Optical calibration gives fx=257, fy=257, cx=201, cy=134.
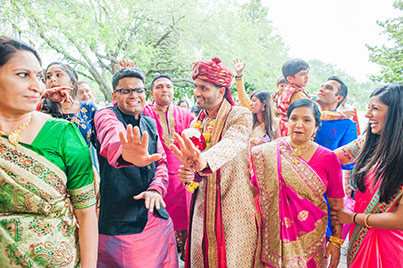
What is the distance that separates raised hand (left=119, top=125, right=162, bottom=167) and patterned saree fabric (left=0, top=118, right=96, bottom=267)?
0.23 metres

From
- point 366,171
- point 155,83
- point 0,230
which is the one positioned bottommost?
point 0,230

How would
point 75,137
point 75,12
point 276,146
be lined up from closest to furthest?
point 75,137 → point 276,146 → point 75,12

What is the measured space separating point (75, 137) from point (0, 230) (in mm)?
546

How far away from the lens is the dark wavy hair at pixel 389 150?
5.94ft

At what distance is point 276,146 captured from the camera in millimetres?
2422

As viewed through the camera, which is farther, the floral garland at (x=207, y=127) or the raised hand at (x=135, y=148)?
the floral garland at (x=207, y=127)

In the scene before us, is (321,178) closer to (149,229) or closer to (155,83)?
(149,229)

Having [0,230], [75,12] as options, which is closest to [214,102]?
[0,230]

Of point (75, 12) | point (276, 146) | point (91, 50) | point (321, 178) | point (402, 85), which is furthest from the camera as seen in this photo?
point (91, 50)

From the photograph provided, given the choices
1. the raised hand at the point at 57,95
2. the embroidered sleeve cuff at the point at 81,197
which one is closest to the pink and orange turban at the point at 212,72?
the raised hand at the point at 57,95

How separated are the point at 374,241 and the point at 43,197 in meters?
2.21

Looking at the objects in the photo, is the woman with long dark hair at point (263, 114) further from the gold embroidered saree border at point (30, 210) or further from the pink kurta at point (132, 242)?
the gold embroidered saree border at point (30, 210)

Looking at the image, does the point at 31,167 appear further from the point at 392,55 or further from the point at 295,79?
the point at 392,55

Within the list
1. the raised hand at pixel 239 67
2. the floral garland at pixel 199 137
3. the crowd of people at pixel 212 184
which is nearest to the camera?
the crowd of people at pixel 212 184
